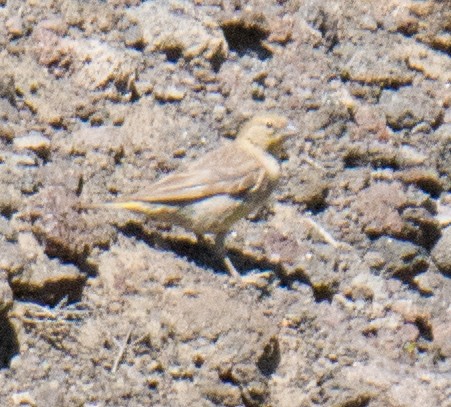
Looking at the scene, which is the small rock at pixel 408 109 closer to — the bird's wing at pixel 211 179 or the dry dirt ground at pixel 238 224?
the dry dirt ground at pixel 238 224

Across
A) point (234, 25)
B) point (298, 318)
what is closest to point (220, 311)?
point (298, 318)

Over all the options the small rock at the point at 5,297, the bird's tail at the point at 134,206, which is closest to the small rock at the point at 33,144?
the bird's tail at the point at 134,206

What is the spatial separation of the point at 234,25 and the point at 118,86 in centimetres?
90

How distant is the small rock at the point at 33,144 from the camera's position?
5848 millimetres

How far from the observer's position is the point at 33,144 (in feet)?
19.2

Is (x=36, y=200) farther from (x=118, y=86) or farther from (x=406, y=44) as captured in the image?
(x=406, y=44)

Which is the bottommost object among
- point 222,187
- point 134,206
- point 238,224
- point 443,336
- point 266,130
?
point 443,336

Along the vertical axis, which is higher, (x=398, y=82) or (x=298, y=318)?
(x=398, y=82)

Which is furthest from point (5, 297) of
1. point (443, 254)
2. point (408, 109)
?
point (408, 109)

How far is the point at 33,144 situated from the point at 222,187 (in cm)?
115

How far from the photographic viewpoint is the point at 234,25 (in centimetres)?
678

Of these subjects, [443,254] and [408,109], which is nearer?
[443,254]

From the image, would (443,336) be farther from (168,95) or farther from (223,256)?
(168,95)

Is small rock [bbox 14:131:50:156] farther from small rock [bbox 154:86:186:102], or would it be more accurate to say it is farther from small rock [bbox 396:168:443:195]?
small rock [bbox 396:168:443:195]
